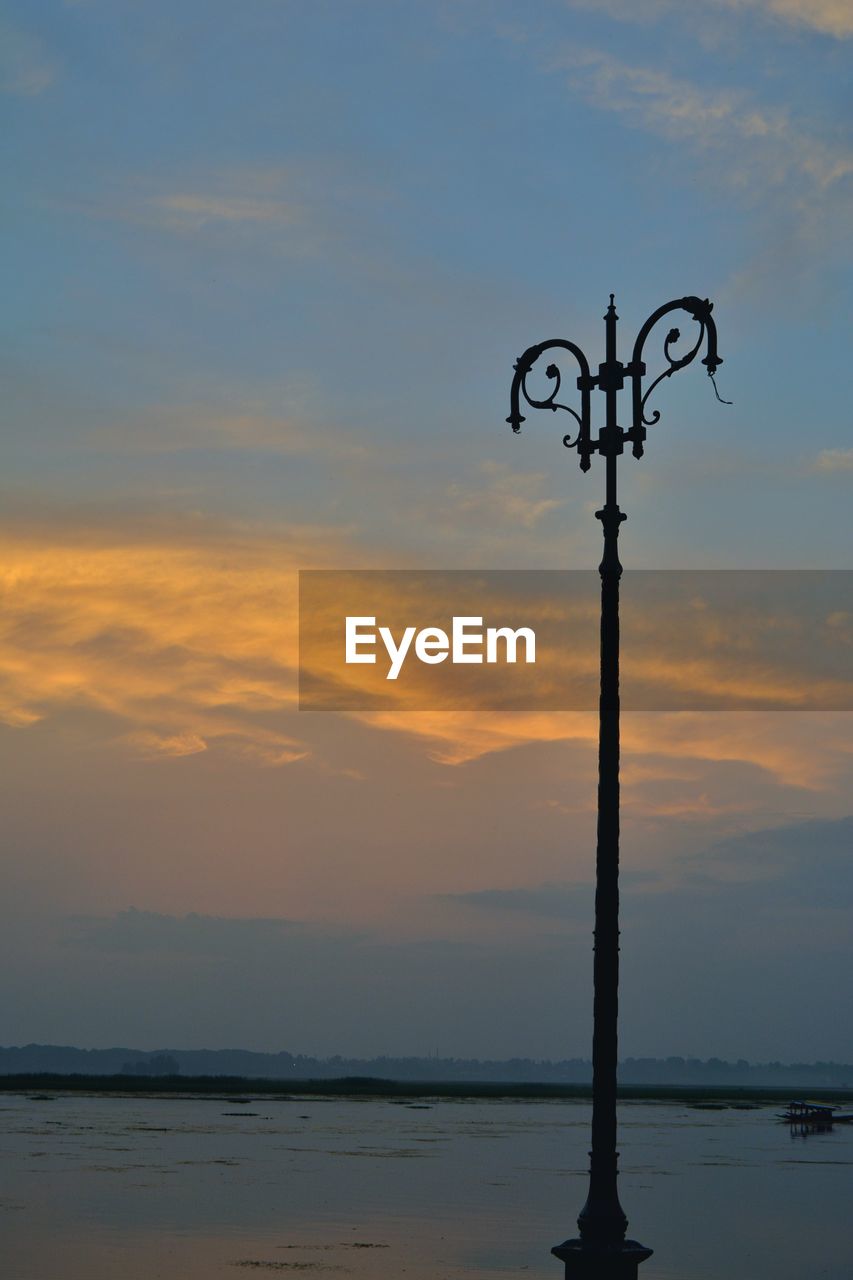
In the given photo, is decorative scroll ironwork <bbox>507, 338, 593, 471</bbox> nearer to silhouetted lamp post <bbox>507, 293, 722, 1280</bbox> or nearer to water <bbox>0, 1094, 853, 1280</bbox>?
silhouetted lamp post <bbox>507, 293, 722, 1280</bbox>

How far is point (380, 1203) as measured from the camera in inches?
1330

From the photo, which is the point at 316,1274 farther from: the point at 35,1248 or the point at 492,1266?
the point at 35,1248

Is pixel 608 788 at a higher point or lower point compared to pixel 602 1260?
higher

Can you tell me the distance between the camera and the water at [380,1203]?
2412 centimetres

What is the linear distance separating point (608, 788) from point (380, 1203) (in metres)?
22.6

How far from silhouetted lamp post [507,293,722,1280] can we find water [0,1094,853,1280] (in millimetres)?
9885

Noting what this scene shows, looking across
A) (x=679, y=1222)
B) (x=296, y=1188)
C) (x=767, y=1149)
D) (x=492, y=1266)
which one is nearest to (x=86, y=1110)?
(x=767, y=1149)

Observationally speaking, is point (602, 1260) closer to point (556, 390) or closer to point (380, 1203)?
point (556, 390)

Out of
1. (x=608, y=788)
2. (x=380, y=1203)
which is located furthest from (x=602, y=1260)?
(x=380, y=1203)

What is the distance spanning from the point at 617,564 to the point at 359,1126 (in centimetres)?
6533

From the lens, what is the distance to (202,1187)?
1439 inches

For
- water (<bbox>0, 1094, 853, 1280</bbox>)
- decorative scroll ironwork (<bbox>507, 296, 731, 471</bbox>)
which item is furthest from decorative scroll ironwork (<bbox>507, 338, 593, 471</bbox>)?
water (<bbox>0, 1094, 853, 1280</bbox>)

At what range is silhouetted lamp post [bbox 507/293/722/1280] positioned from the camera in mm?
12852

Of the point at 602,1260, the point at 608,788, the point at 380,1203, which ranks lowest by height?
the point at 380,1203
